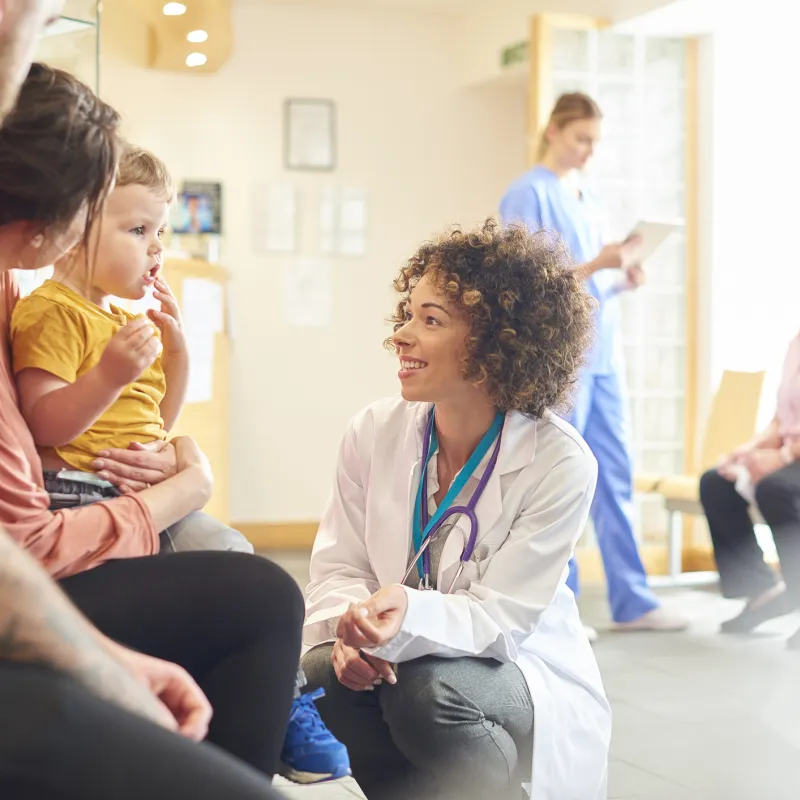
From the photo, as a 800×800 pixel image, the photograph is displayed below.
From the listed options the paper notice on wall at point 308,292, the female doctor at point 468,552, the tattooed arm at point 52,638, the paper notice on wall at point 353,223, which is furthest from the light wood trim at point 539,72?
the tattooed arm at point 52,638

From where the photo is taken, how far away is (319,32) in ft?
20.2

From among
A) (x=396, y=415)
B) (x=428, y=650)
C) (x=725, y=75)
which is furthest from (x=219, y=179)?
(x=428, y=650)

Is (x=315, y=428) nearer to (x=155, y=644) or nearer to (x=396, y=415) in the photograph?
(x=396, y=415)

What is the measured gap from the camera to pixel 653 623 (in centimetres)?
400

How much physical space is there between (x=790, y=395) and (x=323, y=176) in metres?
3.12

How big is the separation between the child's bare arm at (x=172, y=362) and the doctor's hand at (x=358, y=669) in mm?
418

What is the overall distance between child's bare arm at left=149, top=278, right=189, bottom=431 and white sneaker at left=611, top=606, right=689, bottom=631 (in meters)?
2.55

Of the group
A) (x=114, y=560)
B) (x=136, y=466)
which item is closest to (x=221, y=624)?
(x=114, y=560)

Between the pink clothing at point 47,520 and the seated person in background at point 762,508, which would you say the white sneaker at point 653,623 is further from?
the pink clothing at point 47,520

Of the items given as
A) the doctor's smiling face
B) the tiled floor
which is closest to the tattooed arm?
the doctor's smiling face

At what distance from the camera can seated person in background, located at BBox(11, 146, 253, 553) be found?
1463mm

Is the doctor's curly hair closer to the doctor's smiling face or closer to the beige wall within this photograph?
the doctor's smiling face

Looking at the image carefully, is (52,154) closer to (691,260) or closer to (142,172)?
(142,172)

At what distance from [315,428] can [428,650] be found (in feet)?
15.1
